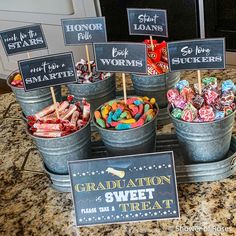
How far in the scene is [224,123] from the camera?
3.55 feet

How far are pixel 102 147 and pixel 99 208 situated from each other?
295 millimetres

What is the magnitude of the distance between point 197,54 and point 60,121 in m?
0.42

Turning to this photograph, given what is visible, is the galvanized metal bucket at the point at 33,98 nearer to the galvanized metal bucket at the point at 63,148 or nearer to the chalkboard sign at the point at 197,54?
the galvanized metal bucket at the point at 63,148

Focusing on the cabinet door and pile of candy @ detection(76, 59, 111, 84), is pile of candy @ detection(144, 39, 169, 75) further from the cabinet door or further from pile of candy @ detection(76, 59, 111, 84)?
the cabinet door

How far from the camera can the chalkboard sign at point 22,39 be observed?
58.2 inches

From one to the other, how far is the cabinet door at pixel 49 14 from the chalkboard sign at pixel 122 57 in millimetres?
1849

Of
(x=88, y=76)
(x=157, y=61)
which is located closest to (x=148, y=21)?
(x=157, y=61)

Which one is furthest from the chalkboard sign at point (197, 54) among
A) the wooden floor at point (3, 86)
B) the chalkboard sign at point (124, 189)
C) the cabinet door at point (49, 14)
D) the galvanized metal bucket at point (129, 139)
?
the wooden floor at point (3, 86)

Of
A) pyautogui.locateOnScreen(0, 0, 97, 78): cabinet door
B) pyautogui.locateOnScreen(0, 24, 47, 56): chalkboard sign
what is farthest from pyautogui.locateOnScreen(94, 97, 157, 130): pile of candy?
pyautogui.locateOnScreen(0, 0, 97, 78): cabinet door

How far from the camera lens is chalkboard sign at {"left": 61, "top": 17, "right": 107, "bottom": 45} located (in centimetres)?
143

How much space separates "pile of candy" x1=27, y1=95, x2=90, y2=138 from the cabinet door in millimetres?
1895

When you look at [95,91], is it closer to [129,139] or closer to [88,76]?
[88,76]

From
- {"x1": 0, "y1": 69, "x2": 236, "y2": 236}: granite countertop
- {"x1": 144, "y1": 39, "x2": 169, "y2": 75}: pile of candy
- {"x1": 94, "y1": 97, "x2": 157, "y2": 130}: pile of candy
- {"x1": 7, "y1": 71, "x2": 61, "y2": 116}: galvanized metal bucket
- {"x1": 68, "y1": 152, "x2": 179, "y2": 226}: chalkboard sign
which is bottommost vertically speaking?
{"x1": 0, "y1": 69, "x2": 236, "y2": 236}: granite countertop

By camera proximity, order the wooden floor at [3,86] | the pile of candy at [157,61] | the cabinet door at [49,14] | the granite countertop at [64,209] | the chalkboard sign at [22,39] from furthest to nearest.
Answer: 1. the wooden floor at [3,86]
2. the cabinet door at [49,14]
3. the chalkboard sign at [22,39]
4. the pile of candy at [157,61]
5. the granite countertop at [64,209]
